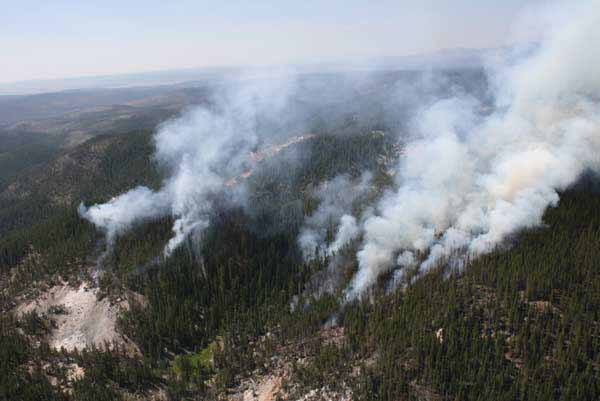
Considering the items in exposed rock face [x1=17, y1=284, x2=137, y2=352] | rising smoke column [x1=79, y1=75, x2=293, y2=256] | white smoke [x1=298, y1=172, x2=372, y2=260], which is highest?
rising smoke column [x1=79, y1=75, x2=293, y2=256]

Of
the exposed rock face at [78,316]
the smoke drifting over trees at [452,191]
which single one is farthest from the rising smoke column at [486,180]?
the exposed rock face at [78,316]

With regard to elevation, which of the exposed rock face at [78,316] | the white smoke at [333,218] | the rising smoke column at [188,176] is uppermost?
the rising smoke column at [188,176]

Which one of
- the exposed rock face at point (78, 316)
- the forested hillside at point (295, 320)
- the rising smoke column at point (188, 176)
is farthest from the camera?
the rising smoke column at point (188, 176)

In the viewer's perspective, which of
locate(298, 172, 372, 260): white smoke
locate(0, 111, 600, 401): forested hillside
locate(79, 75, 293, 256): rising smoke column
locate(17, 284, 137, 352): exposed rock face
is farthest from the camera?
locate(79, 75, 293, 256): rising smoke column

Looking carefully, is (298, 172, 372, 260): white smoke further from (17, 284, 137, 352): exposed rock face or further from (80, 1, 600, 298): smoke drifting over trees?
(17, 284, 137, 352): exposed rock face

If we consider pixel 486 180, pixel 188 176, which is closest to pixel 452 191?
pixel 486 180

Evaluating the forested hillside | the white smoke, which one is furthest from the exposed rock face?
the white smoke

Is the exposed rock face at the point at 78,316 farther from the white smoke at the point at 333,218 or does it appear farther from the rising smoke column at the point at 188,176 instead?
the white smoke at the point at 333,218

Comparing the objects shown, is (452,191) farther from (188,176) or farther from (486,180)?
(188,176)

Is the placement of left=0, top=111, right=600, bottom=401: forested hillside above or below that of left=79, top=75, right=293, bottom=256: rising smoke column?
below
